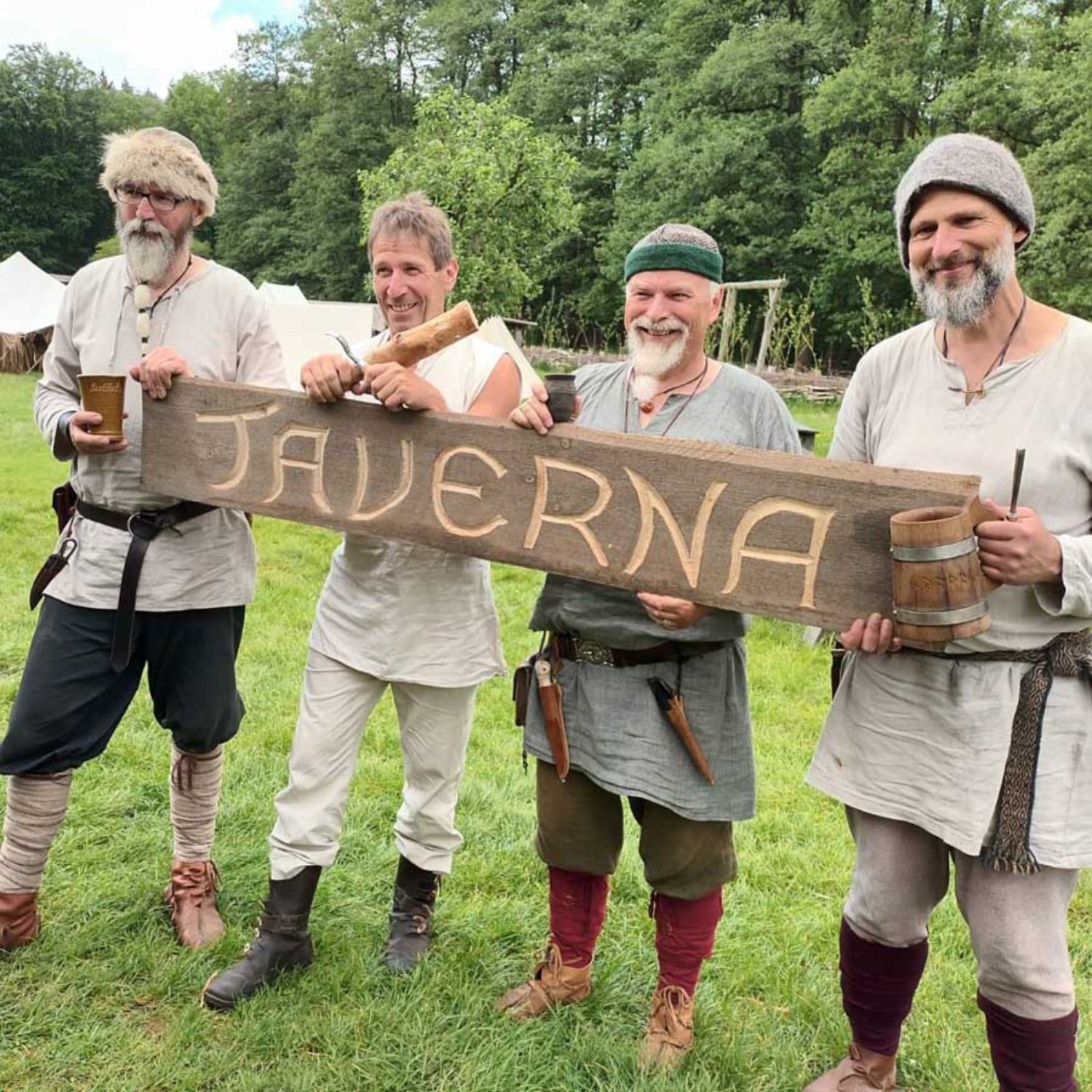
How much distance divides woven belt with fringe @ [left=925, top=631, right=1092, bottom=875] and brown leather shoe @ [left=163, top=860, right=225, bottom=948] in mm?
2106

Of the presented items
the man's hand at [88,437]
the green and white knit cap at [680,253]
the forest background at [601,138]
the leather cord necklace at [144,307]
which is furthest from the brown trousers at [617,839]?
the forest background at [601,138]

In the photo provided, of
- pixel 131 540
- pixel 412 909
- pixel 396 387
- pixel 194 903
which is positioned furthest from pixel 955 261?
pixel 194 903

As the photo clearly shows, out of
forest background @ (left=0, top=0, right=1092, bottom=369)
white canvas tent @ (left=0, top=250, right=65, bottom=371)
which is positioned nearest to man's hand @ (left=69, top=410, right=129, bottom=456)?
forest background @ (left=0, top=0, right=1092, bottom=369)

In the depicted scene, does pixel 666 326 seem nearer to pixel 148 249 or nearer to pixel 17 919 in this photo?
pixel 148 249

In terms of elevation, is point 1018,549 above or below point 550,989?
above

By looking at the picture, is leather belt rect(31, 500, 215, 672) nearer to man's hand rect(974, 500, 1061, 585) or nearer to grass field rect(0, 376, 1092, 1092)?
grass field rect(0, 376, 1092, 1092)

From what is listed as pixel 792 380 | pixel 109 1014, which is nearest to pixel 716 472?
pixel 109 1014

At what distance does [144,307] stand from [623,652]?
61.4 inches

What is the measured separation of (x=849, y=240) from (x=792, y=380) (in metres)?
9.55

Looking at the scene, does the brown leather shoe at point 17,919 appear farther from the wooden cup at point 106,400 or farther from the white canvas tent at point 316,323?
the white canvas tent at point 316,323

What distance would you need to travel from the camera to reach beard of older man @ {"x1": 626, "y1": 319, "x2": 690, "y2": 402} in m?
2.10

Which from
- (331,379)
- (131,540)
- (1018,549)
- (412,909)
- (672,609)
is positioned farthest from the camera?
(412,909)

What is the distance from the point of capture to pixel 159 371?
7.72 feet

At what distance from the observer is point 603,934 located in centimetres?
281
